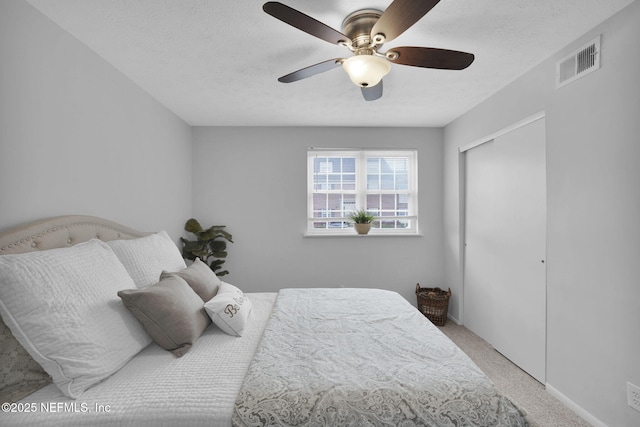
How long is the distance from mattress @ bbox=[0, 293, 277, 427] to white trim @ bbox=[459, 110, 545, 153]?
2.66 meters

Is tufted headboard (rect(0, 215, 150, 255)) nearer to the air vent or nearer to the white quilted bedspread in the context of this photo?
the white quilted bedspread

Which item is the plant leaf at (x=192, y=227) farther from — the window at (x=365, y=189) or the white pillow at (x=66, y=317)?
the white pillow at (x=66, y=317)

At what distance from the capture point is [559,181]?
230 centimetres

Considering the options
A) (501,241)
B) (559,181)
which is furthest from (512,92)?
(501,241)

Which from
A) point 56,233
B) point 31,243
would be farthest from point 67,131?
point 31,243

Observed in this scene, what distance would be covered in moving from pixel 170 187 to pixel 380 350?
2853 millimetres

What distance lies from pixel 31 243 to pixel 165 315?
761mm

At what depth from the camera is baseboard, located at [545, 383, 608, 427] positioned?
2.00 metres

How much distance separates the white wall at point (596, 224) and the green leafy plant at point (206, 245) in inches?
128

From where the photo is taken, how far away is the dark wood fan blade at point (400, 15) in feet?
4.44

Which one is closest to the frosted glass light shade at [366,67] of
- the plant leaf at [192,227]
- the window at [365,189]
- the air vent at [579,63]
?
the air vent at [579,63]

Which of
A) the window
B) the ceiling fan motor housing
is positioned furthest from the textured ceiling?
the window

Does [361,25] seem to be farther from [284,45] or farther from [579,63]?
[579,63]

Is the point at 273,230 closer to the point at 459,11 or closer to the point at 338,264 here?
the point at 338,264
